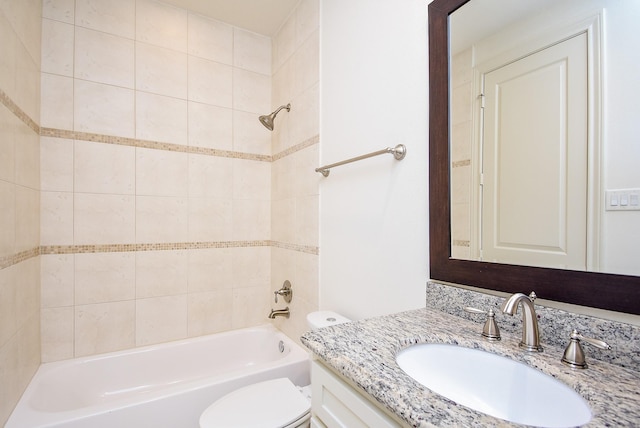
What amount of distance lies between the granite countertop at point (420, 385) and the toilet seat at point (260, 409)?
58 centimetres

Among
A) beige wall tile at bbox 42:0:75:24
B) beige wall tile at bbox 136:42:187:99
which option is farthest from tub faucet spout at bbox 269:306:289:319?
beige wall tile at bbox 42:0:75:24

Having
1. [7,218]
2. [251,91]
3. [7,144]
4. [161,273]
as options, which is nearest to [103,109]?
[7,144]

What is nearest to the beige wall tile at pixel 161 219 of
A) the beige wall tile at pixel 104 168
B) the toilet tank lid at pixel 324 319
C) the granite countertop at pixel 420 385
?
the beige wall tile at pixel 104 168

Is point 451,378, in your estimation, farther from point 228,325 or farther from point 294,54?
point 294,54

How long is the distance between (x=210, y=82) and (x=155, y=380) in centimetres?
205

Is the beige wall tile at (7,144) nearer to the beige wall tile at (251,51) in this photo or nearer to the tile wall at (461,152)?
the beige wall tile at (251,51)

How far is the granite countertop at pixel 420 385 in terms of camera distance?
46 centimetres

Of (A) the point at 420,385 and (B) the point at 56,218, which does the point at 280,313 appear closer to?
(B) the point at 56,218

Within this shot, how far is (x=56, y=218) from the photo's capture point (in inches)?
65.4

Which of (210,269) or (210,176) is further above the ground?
(210,176)

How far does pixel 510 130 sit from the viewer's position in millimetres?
821

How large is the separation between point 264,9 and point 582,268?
2.25 m

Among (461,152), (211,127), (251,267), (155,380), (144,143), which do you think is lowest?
(155,380)

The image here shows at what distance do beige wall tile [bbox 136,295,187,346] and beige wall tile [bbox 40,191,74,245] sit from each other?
0.57 metres
